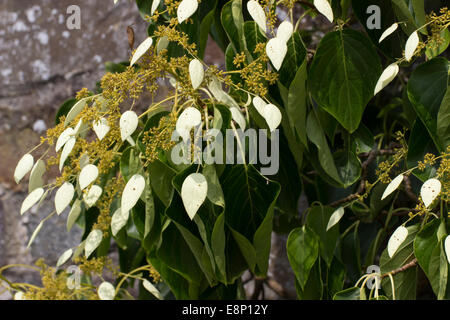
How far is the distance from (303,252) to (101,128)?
12.5 inches

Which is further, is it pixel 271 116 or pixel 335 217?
pixel 335 217

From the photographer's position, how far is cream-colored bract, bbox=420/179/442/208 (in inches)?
23.5

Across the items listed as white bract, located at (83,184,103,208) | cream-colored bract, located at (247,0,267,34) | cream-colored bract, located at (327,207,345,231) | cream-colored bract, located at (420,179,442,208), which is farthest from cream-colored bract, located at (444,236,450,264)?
white bract, located at (83,184,103,208)

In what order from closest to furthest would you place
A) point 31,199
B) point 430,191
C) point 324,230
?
1. point 430,191
2. point 31,199
3. point 324,230

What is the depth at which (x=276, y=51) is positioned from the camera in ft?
2.14

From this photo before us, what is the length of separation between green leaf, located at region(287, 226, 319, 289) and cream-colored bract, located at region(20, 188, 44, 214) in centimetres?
33

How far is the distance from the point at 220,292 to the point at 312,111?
0.31 metres

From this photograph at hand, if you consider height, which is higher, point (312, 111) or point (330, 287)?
point (312, 111)

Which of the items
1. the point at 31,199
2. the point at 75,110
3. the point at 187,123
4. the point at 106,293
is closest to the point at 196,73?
the point at 187,123

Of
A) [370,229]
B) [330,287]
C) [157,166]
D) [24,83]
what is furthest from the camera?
[24,83]

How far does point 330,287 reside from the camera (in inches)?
32.9

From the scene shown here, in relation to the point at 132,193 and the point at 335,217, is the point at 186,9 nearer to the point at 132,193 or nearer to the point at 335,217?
the point at 132,193
